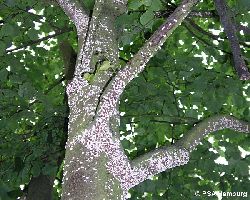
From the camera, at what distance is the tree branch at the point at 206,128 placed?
2113mm

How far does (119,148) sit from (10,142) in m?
2.98

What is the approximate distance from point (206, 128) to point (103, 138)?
81 cm

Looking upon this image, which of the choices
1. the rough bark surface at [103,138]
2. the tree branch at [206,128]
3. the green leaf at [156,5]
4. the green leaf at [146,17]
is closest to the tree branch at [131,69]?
the rough bark surface at [103,138]

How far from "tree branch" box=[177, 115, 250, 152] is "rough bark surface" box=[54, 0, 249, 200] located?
0.06 m

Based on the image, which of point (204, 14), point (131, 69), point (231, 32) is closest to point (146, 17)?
point (131, 69)

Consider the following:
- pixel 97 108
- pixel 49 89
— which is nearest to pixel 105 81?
pixel 97 108

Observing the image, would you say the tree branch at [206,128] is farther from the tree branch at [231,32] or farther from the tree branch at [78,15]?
the tree branch at [78,15]

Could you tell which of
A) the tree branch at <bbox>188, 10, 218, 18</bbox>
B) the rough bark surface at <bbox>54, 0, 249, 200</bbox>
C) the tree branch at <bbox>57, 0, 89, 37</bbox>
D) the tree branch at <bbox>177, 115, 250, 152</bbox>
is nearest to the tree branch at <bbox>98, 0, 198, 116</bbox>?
the rough bark surface at <bbox>54, 0, 249, 200</bbox>

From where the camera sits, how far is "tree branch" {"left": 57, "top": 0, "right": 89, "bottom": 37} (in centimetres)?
236

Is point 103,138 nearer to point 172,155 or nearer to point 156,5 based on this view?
point 172,155

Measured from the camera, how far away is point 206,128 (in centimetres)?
221

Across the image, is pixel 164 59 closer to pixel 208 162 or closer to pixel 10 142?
pixel 208 162

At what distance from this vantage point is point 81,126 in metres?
1.78

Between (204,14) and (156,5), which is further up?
(156,5)
